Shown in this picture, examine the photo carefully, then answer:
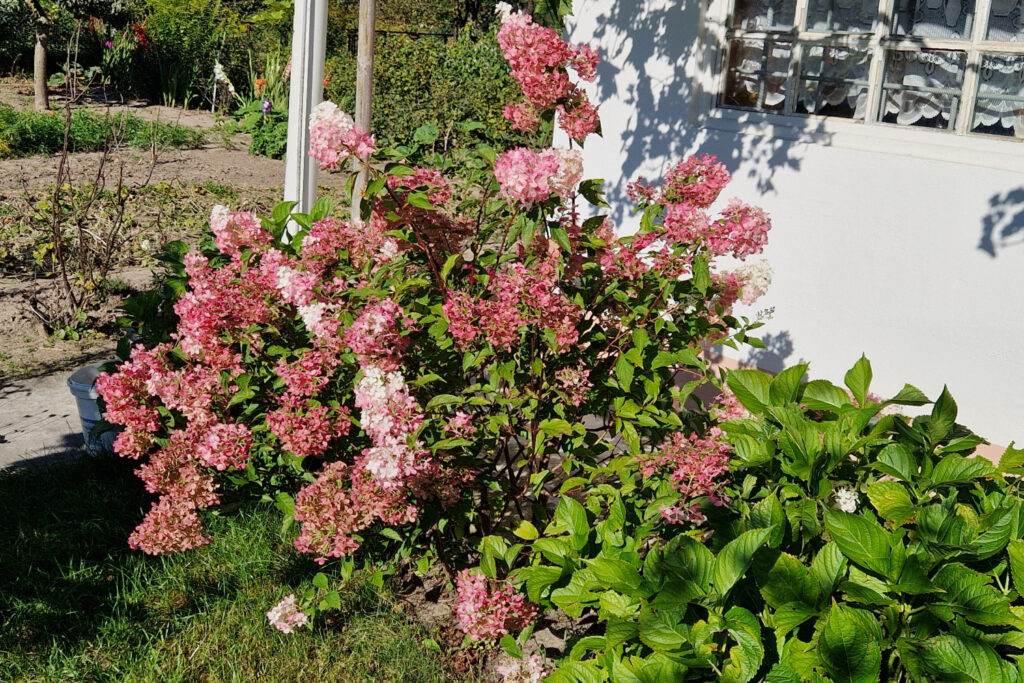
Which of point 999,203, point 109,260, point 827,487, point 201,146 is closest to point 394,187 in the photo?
point 827,487

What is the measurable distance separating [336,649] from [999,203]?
10.4 feet

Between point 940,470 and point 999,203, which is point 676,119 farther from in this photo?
point 940,470

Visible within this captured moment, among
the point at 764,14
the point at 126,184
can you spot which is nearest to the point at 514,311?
the point at 764,14

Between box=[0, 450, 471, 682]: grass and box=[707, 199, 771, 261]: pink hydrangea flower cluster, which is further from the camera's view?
box=[0, 450, 471, 682]: grass

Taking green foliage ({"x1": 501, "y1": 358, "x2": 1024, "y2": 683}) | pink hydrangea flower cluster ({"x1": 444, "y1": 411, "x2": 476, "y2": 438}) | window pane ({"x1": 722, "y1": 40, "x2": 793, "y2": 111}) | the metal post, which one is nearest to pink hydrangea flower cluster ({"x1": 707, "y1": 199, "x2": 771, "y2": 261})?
green foliage ({"x1": 501, "y1": 358, "x2": 1024, "y2": 683})

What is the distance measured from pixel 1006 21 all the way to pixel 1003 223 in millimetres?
907

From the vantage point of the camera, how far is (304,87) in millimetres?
4547

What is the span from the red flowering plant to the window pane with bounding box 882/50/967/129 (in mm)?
2118

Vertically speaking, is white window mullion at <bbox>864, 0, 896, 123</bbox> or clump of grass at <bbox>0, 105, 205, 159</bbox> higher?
white window mullion at <bbox>864, 0, 896, 123</bbox>

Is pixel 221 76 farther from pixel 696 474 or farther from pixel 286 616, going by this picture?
pixel 696 474

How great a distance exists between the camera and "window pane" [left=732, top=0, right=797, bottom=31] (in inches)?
194

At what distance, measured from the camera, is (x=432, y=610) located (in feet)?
11.1

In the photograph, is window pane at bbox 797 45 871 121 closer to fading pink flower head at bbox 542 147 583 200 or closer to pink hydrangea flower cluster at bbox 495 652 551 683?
fading pink flower head at bbox 542 147 583 200

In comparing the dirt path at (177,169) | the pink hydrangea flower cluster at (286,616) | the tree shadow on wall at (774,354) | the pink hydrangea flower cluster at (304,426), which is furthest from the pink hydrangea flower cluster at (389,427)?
the dirt path at (177,169)
